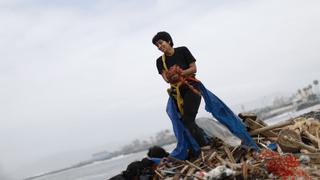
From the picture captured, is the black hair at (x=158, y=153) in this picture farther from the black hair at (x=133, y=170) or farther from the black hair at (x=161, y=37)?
the black hair at (x=161, y=37)

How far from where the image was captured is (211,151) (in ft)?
24.3

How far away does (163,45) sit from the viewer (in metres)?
7.61

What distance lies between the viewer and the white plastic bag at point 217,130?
753cm

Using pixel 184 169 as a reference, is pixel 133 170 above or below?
above

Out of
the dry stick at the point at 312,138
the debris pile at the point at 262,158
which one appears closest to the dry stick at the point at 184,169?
the debris pile at the point at 262,158

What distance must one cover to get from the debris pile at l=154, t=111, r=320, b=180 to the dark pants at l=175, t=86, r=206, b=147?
0.21m

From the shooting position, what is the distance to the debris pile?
253 inches

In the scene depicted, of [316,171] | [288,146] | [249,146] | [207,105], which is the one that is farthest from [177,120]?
[316,171]

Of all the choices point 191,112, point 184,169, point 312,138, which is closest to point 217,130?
point 191,112

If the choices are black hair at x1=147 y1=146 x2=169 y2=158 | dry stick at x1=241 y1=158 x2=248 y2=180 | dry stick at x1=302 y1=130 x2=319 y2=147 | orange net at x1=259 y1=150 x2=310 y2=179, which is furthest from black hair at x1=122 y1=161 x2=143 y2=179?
dry stick at x1=302 y1=130 x2=319 y2=147

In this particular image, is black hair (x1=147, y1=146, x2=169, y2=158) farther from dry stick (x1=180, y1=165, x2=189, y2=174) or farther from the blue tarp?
dry stick (x1=180, y1=165, x2=189, y2=174)

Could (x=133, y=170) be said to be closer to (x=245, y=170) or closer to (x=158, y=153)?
(x=158, y=153)

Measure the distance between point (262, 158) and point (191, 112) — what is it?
1346mm

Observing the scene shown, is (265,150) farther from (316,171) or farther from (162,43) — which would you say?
(162,43)
